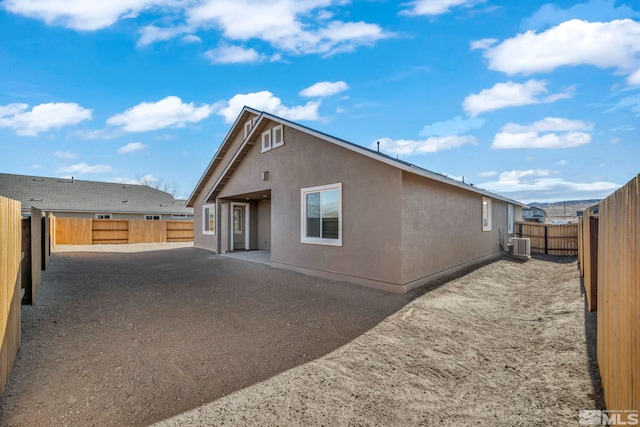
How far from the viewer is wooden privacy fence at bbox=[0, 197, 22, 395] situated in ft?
9.61

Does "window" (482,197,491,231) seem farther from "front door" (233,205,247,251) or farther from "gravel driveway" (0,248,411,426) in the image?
"front door" (233,205,247,251)

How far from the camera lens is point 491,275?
9531 mm

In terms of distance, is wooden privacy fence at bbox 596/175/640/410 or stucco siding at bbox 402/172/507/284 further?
stucco siding at bbox 402/172/507/284

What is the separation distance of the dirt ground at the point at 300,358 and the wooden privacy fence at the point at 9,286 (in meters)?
0.25

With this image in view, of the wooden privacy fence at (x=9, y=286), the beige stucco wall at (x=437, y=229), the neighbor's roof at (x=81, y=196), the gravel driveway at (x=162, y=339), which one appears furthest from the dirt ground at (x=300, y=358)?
the neighbor's roof at (x=81, y=196)

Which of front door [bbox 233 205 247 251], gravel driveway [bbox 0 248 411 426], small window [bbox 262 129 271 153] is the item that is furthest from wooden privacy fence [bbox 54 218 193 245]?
small window [bbox 262 129 271 153]

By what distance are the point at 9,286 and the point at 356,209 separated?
639 centimetres

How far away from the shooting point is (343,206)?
811cm

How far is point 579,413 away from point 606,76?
9743mm

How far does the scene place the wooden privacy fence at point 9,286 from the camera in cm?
293

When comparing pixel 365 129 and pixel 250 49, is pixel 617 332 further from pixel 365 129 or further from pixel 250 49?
pixel 365 129

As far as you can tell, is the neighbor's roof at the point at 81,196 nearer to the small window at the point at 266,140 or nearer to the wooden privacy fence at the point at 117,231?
the wooden privacy fence at the point at 117,231

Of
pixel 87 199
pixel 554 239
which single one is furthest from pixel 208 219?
pixel 554 239

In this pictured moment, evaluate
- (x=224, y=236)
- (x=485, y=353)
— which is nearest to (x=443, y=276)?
(x=485, y=353)
